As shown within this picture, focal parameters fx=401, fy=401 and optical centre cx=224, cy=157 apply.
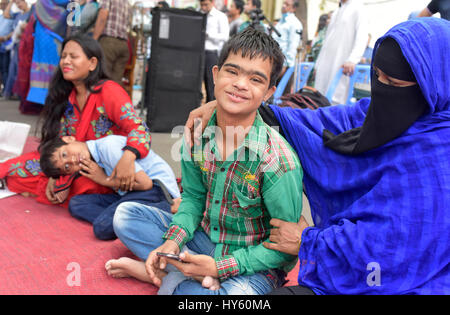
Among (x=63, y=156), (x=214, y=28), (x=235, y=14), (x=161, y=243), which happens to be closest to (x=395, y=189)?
(x=161, y=243)

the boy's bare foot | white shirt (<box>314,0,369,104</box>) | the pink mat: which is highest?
white shirt (<box>314,0,369,104</box>)

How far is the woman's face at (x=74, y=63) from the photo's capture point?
7.45 ft

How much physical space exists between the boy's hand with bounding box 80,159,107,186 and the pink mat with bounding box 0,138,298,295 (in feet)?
0.79

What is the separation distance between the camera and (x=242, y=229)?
1.38 m

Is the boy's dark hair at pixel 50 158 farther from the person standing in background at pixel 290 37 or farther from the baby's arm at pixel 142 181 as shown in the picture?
the person standing in background at pixel 290 37

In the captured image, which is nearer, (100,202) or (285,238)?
(285,238)

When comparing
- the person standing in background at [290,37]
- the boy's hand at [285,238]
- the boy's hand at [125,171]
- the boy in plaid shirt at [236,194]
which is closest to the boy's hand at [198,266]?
the boy in plaid shirt at [236,194]

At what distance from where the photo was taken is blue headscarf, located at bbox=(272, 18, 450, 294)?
3.40 ft

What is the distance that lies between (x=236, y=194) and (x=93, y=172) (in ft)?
3.58

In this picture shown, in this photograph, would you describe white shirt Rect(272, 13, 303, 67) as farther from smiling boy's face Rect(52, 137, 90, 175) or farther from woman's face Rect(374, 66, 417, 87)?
woman's face Rect(374, 66, 417, 87)

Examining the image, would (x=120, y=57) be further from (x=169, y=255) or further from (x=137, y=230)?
(x=169, y=255)

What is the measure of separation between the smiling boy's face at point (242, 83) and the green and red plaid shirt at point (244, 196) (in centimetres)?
10

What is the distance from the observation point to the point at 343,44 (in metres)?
3.40

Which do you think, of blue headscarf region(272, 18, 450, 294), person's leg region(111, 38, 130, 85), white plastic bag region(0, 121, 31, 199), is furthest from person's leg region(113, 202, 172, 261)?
person's leg region(111, 38, 130, 85)
